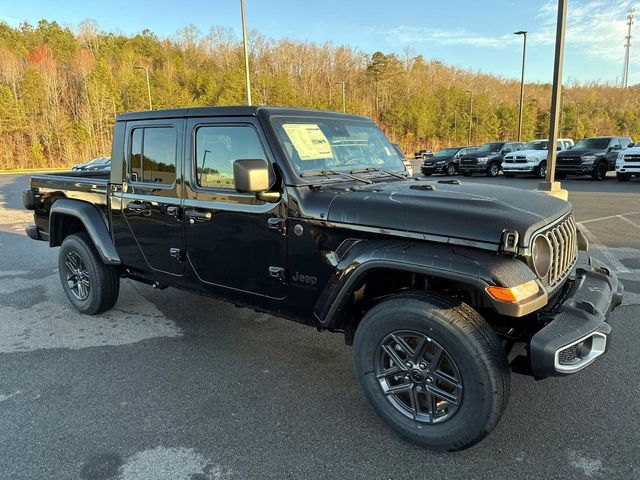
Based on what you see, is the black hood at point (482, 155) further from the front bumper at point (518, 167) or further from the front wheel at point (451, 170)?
the front bumper at point (518, 167)

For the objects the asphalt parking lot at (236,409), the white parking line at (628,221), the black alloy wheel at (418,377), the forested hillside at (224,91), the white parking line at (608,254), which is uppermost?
the forested hillside at (224,91)

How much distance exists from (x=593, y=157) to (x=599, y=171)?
2.41 ft

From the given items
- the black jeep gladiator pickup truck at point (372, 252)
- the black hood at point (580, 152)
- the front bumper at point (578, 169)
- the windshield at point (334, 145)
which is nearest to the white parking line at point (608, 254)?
the black jeep gladiator pickup truck at point (372, 252)

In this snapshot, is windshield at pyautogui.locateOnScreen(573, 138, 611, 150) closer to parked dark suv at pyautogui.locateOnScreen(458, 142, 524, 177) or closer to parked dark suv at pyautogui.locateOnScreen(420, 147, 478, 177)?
parked dark suv at pyautogui.locateOnScreen(458, 142, 524, 177)

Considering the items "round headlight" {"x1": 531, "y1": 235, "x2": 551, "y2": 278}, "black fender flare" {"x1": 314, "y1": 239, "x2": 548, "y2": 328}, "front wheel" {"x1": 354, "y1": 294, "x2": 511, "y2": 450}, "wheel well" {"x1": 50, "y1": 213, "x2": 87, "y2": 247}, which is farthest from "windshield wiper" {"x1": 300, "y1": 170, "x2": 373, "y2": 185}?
"wheel well" {"x1": 50, "y1": 213, "x2": 87, "y2": 247}

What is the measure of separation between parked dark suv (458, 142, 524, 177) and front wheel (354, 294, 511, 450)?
75.3 ft

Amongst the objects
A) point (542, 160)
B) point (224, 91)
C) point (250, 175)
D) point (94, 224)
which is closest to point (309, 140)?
point (250, 175)

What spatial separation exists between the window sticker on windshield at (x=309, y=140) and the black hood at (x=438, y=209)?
1.03 ft

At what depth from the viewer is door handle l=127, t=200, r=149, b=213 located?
12.8 ft

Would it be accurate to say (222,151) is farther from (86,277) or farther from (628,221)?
(628,221)

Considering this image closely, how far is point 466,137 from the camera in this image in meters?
69.9

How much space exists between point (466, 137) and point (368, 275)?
237 ft

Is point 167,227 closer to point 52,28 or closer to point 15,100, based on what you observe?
point 15,100

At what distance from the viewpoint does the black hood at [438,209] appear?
7.78 ft
